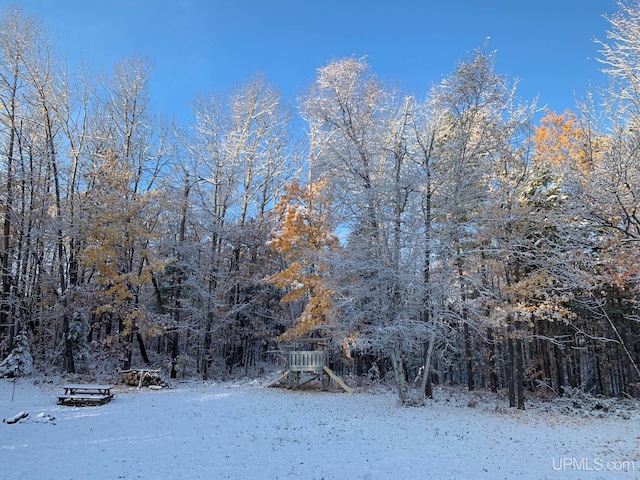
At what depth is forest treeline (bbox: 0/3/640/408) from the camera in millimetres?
10031

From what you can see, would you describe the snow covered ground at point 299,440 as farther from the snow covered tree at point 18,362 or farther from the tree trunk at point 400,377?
the snow covered tree at point 18,362

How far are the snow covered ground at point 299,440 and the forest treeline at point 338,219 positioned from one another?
92.0 inches

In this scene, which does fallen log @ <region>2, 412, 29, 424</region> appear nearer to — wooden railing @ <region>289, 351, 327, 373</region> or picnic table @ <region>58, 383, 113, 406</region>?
picnic table @ <region>58, 383, 113, 406</region>

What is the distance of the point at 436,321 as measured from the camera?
12.5 m

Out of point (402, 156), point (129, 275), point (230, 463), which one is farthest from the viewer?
point (129, 275)

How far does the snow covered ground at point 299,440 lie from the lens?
19.4 feet

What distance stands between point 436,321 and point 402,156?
5.49 meters

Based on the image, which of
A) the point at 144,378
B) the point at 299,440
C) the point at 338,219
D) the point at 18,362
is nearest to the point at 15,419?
the point at 299,440

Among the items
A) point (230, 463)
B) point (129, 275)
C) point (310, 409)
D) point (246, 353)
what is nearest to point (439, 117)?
point (310, 409)

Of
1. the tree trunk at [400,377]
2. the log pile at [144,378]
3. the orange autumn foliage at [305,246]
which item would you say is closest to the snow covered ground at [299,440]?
the tree trunk at [400,377]

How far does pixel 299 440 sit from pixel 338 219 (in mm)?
7700

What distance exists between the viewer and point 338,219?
45.6 feet

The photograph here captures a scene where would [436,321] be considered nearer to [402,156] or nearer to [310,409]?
[310,409]

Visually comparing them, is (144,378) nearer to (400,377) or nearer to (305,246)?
(305,246)
